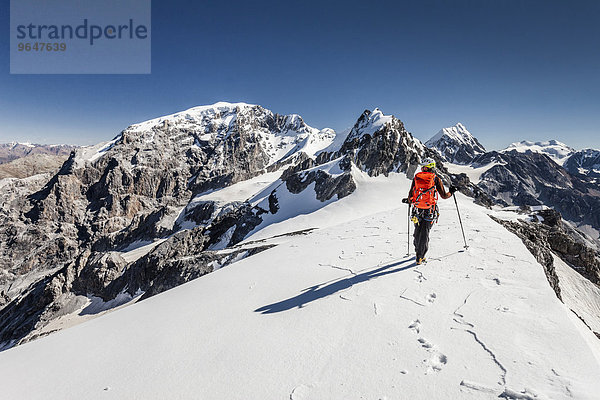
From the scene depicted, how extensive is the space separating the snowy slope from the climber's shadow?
4 cm

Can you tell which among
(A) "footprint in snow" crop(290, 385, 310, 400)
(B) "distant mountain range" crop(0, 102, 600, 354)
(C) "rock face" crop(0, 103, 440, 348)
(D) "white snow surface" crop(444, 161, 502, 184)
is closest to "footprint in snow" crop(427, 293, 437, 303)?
(A) "footprint in snow" crop(290, 385, 310, 400)

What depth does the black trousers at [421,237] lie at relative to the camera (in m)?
6.88

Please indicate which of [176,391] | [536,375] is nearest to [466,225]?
[536,375]

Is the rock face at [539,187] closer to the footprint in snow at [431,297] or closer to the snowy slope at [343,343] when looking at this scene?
the snowy slope at [343,343]

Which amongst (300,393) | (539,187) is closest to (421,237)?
(300,393)

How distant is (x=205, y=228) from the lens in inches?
1786

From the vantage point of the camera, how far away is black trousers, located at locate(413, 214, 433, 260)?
22.6ft

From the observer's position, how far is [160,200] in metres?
142

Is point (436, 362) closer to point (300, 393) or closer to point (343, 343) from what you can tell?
point (343, 343)

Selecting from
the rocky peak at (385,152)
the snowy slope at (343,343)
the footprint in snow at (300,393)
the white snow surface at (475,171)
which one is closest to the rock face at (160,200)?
the rocky peak at (385,152)

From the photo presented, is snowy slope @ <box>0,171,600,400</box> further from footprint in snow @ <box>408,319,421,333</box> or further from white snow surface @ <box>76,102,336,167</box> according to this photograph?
white snow surface @ <box>76,102,336,167</box>

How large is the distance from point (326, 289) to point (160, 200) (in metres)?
155

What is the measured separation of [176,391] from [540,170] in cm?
22519

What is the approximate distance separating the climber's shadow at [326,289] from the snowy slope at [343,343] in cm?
4
